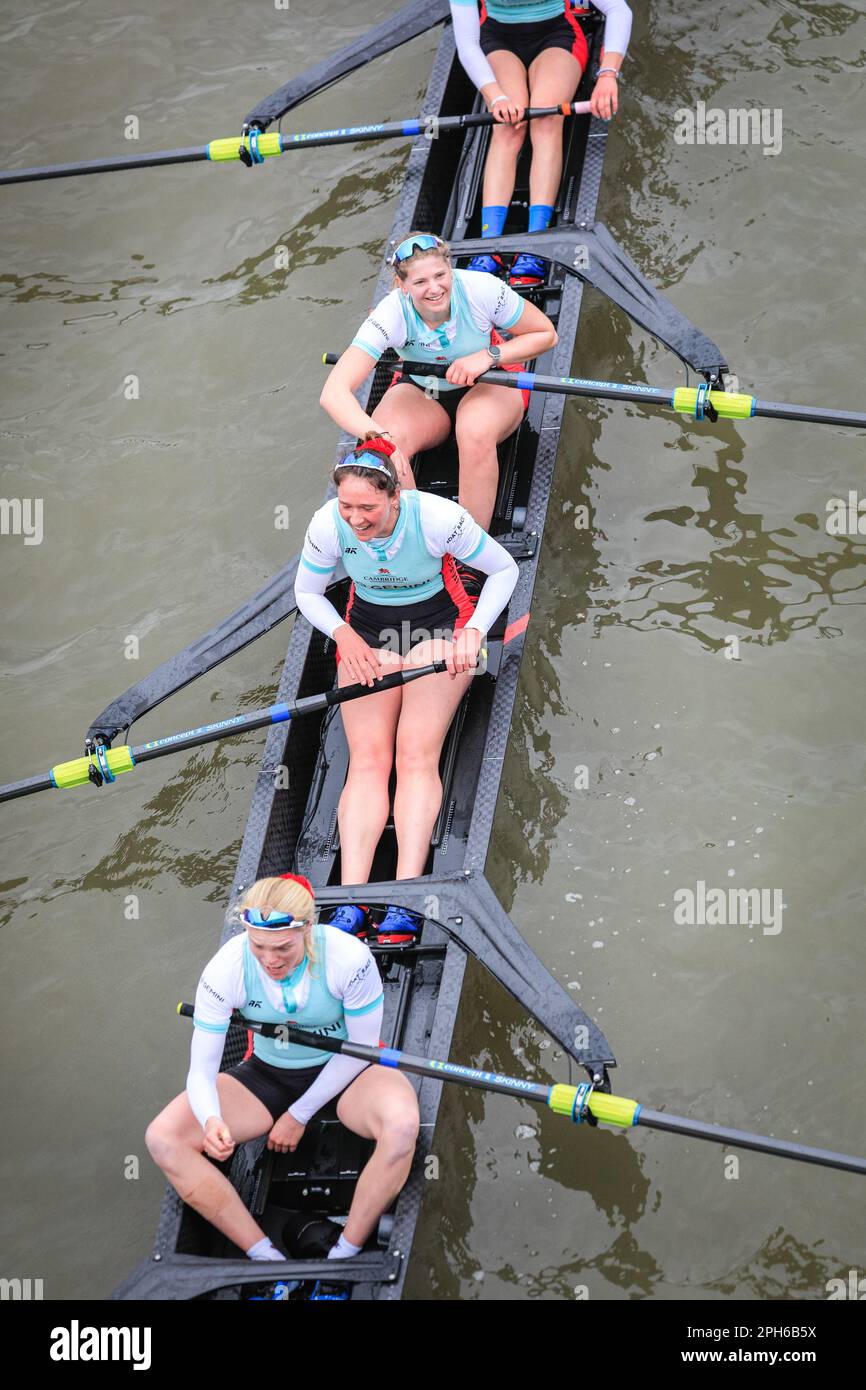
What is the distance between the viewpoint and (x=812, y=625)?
5.37 m

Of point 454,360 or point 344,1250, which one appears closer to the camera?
point 344,1250

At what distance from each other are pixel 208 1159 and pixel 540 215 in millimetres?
3470

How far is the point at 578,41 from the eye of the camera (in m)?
6.00

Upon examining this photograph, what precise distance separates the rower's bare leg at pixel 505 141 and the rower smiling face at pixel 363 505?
209 cm

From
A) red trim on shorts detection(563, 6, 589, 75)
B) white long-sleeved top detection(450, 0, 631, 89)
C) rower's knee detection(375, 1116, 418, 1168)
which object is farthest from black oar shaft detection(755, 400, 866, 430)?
rower's knee detection(375, 1116, 418, 1168)

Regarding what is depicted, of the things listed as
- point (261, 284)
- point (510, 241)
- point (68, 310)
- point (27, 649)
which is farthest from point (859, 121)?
point (27, 649)

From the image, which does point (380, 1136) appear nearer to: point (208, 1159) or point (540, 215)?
point (208, 1159)

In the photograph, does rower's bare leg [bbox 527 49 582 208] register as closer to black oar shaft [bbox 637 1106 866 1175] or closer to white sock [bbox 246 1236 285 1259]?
black oar shaft [bbox 637 1106 866 1175]

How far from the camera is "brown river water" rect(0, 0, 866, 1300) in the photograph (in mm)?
4445

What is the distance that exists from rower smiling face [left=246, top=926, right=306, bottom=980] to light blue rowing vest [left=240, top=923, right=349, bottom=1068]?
6 cm

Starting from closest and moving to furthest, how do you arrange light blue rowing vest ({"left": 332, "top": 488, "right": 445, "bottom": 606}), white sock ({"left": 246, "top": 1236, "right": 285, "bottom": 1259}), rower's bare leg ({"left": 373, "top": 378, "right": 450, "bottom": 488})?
1. white sock ({"left": 246, "top": 1236, "right": 285, "bottom": 1259})
2. light blue rowing vest ({"left": 332, "top": 488, "right": 445, "bottom": 606})
3. rower's bare leg ({"left": 373, "top": 378, "right": 450, "bottom": 488})

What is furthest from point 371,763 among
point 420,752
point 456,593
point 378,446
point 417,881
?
point 378,446

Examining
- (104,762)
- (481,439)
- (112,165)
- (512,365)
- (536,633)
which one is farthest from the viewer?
(112,165)

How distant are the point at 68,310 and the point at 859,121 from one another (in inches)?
134
